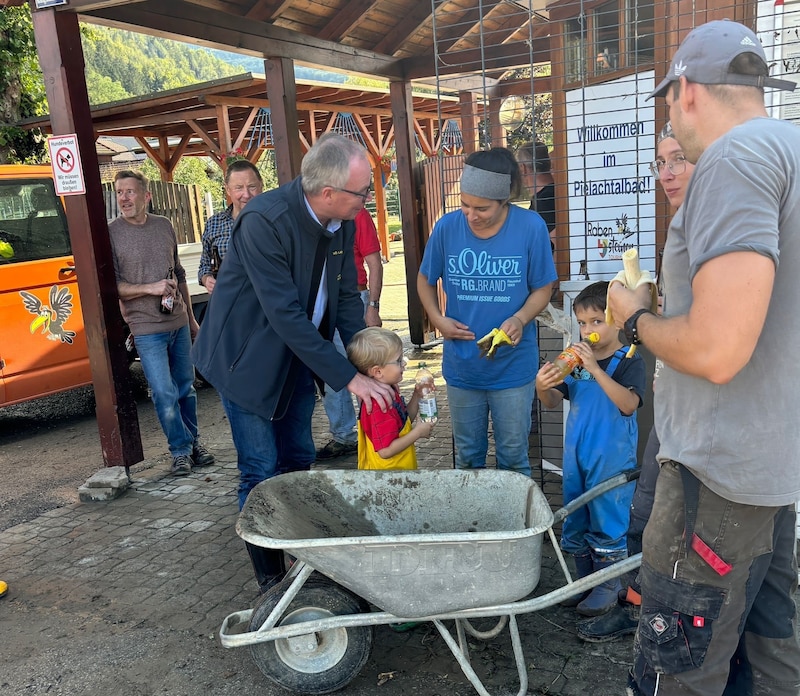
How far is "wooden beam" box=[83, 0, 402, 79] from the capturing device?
15.8ft

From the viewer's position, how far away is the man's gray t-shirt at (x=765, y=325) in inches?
58.4

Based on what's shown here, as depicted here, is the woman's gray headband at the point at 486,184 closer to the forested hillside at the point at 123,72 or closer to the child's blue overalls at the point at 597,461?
the child's blue overalls at the point at 597,461

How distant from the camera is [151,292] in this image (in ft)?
15.6

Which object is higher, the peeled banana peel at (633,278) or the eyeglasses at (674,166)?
the eyeglasses at (674,166)

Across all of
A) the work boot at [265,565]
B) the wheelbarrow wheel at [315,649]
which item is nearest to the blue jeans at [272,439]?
the work boot at [265,565]

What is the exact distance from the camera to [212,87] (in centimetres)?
948

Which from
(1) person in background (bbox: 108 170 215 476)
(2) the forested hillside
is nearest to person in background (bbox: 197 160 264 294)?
(1) person in background (bbox: 108 170 215 476)

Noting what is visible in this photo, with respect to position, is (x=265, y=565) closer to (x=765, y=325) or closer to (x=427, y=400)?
A: (x=427, y=400)

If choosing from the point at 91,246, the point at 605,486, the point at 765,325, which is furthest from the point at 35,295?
the point at 765,325

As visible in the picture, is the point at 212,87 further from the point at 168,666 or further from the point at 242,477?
the point at 168,666

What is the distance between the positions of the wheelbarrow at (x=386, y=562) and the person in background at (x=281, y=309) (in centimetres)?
37

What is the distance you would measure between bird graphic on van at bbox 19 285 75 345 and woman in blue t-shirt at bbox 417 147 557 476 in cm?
403

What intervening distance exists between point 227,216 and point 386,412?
8.65 ft

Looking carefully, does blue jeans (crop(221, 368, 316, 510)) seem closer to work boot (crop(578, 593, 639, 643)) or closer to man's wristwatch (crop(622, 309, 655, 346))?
work boot (crop(578, 593, 639, 643))
